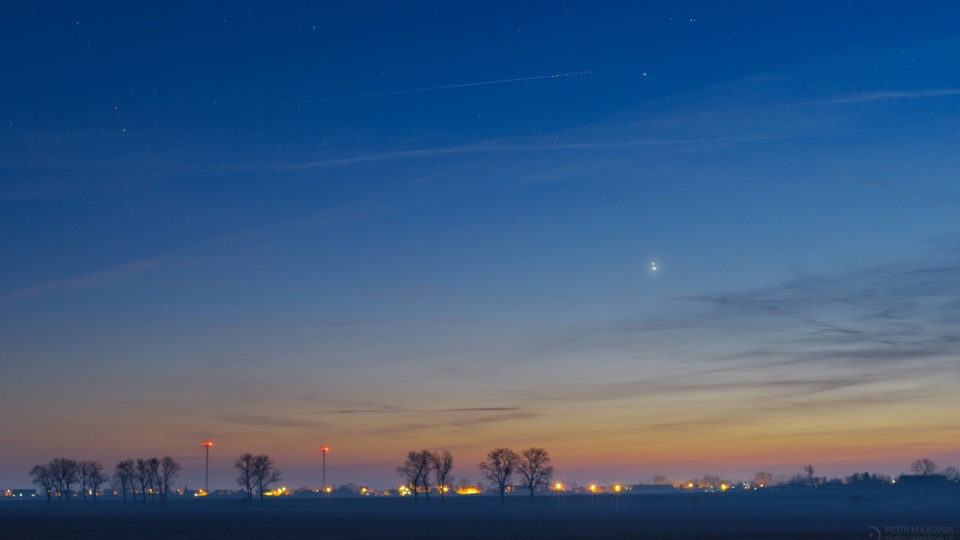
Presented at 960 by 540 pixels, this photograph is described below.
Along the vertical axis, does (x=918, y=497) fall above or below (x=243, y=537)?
below

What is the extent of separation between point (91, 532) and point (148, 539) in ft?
41.4

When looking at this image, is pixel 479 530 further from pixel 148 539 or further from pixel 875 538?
pixel 875 538

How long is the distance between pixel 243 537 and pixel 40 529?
26619 millimetres

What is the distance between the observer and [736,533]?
68.2 meters

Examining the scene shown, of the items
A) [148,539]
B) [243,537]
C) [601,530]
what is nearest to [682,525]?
[601,530]

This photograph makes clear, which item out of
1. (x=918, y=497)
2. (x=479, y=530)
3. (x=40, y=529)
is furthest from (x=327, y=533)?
(x=918, y=497)

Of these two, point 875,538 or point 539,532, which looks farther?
point 539,532

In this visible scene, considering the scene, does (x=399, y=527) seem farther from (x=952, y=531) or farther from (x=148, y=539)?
(x=952, y=531)

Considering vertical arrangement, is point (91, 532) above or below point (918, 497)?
above

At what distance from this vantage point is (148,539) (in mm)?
65750

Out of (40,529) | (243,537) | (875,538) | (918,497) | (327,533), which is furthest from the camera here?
(918,497)

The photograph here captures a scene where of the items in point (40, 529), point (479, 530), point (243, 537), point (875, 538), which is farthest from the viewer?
point (40, 529)

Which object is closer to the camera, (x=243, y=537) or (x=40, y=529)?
(x=243, y=537)

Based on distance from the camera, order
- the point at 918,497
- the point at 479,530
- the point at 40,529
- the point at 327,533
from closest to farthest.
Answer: the point at 327,533 → the point at 479,530 → the point at 40,529 → the point at 918,497
